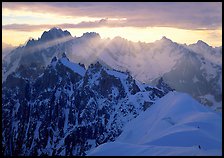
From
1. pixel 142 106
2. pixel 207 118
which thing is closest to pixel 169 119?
pixel 207 118

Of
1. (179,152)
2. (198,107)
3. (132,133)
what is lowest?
(132,133)

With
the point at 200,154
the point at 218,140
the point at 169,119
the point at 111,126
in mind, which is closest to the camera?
the point at 200,154

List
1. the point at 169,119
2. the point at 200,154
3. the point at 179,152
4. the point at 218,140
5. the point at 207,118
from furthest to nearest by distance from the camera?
1. the point at 169,119
2. the point at 207,118
3. the point at 218,140
4. the point at 179,152
5. the point at 200,154

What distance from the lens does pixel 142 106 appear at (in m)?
184

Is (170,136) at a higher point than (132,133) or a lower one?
higher

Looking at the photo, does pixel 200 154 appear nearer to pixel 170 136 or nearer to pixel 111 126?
pixel 170 136

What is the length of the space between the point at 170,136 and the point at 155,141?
2.67m

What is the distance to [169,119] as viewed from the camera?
10288 centimetres

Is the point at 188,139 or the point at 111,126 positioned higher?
the point at 188,139

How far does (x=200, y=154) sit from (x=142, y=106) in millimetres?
146933

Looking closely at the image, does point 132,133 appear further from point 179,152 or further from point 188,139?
point 179,152

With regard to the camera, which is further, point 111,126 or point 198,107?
point 111,126

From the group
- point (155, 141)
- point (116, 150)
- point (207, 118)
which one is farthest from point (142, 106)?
point (116, 150)

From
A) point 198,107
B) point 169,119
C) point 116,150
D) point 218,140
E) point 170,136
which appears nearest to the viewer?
point 116,150
